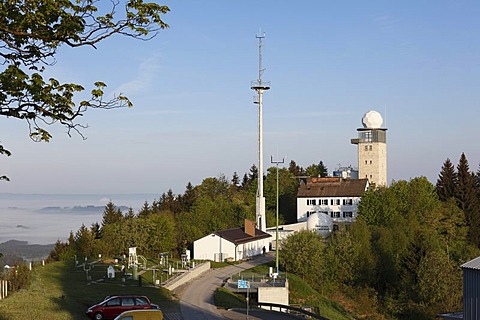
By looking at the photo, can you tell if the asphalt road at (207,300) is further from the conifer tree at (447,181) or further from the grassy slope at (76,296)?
the conifer tree at (447,181)

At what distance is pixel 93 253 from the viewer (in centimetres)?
5831

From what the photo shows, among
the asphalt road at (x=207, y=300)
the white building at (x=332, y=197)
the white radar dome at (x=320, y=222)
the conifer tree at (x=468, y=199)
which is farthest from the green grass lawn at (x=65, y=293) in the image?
the conifer tree at (x=468, y=199)

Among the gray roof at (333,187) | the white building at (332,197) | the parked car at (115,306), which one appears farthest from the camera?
the gray roof at (333,187)

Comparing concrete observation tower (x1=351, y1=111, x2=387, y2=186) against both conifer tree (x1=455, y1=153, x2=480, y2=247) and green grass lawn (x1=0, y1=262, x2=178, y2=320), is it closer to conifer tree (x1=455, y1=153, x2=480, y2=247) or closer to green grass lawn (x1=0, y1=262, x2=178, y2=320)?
conifer tree (x1=455, y1=153, x2=480, y2=247)

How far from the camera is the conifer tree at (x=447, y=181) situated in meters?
87.0

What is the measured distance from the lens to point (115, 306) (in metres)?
26.2

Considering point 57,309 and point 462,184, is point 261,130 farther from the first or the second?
point 57,309

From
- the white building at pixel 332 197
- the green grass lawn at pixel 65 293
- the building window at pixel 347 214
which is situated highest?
the white building at pixel 332 197

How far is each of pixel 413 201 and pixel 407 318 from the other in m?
31.4

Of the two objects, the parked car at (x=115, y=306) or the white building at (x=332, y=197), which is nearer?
the parked car at (x=115, y=306)

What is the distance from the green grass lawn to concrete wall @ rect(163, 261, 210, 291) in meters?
3.23

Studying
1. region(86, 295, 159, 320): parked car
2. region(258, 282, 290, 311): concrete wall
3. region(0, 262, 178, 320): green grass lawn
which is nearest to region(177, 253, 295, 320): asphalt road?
region(0, 262, 178, 320): green grass lawn

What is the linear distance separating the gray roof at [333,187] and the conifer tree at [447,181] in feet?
35.8

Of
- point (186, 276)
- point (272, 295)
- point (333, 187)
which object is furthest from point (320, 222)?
point (272, 295)
